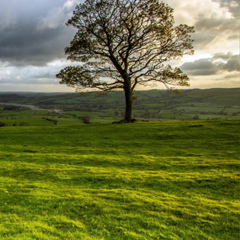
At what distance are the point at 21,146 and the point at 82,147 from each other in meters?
6.27

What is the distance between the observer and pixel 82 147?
18406 millimetres

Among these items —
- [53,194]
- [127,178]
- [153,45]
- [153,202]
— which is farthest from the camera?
[153,45]

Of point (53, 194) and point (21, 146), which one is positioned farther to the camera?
point (21, 146)

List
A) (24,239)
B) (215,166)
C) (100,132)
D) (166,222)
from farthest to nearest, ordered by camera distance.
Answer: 1. (100,132)
2. (215,166)
3. (166,222)
4. (24,239)

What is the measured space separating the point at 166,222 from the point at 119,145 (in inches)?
460

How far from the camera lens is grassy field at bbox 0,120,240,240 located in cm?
684

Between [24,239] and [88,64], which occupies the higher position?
[88,64]

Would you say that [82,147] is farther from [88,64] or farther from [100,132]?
[88,64]

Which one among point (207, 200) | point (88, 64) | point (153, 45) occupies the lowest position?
point (207, 200)

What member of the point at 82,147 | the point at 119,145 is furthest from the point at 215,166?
the point at 82,147

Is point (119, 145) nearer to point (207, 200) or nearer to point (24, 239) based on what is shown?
point (207, 200)

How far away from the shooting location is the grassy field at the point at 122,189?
6844 millimetres

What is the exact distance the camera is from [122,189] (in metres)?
9.95

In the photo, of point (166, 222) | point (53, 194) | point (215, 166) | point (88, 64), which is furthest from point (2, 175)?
point (88, 64)
